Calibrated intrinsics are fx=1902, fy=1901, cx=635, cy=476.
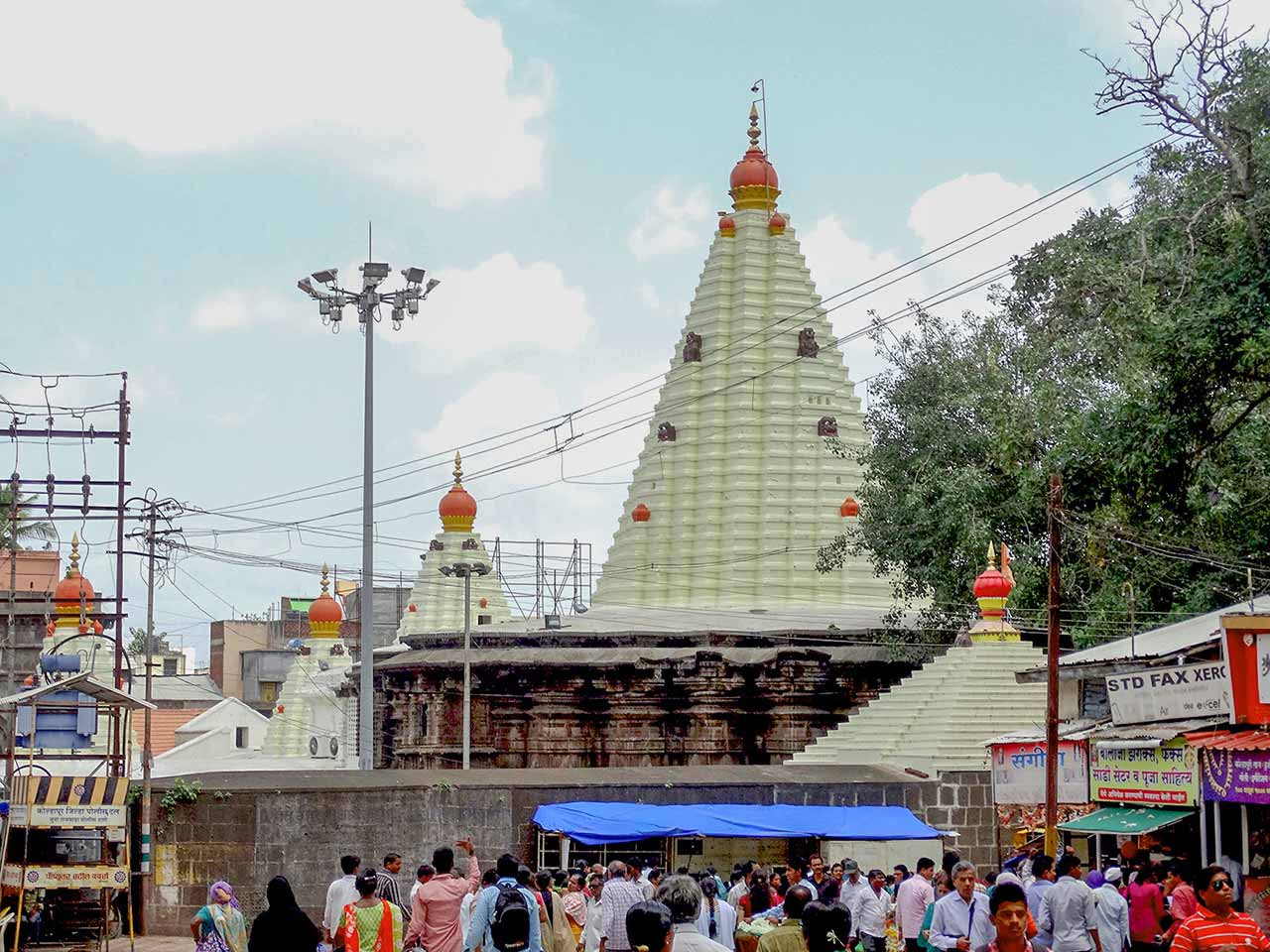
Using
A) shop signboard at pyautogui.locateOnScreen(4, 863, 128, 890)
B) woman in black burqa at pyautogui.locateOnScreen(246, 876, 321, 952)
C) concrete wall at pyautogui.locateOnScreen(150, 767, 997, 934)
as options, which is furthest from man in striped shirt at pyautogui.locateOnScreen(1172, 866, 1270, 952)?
concrete wall at pyautogui.locateOnScreen(150, 767, 997, 934)

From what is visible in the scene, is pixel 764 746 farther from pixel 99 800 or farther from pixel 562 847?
pixel 99 800

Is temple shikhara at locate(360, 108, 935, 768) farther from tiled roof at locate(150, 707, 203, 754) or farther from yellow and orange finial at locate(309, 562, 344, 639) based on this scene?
tiled roof at locate(150, 707, 203, 754)

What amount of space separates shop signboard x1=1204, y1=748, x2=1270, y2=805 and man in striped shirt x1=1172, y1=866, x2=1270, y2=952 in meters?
5.87

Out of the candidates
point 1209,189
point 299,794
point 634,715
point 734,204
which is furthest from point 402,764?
point 1209,189

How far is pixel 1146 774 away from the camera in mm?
18891

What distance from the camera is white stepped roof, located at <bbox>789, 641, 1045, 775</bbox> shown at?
2866 cm

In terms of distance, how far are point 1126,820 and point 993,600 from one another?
1094cm

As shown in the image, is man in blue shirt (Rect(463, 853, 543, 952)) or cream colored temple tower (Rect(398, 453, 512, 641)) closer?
man in blue shirt (Rect(463, 853, 543, 952))

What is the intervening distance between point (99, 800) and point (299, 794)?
465 centimetres

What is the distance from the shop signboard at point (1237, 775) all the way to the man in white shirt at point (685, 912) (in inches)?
353

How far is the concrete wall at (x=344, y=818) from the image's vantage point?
22.6 m

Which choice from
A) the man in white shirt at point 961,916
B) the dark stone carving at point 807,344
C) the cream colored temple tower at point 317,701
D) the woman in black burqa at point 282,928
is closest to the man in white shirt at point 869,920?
the man in white shirt at point 961,916

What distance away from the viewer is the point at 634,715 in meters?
40.4

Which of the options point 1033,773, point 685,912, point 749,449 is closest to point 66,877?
point 685,912
